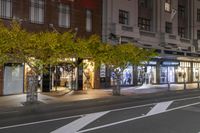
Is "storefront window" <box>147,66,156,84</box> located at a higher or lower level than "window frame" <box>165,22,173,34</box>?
lower

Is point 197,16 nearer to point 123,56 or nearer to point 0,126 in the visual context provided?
point 123,56

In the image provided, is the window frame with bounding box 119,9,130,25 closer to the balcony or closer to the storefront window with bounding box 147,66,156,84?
the balcony

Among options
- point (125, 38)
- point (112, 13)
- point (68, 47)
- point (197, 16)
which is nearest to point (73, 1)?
point (112, 13)

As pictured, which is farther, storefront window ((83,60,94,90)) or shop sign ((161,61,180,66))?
shop sign ((161,61,180,66))

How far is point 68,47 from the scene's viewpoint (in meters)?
21.8

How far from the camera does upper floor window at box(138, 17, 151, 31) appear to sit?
43.1m

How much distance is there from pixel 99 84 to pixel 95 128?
928 inches

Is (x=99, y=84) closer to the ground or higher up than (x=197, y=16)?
closer to the ground

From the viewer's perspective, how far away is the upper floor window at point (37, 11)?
95.7 ft

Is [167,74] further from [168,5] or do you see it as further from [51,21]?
[51,21]

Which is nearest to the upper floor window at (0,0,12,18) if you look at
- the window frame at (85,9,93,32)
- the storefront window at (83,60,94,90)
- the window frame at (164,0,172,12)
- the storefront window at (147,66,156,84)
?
the window frame at (85,9,93,32)

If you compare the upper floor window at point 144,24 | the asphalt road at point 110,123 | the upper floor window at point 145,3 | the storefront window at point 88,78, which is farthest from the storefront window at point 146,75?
the asphalt road at point 110,123

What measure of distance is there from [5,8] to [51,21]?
461 cm

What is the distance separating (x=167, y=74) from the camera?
4750cm
